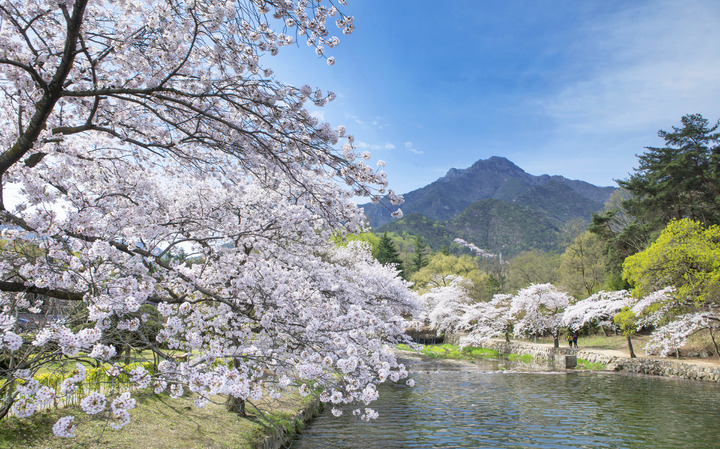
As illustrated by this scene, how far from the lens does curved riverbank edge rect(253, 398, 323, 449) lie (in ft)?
28.2

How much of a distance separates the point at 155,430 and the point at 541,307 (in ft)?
100

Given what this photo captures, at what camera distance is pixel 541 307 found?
31500 mm

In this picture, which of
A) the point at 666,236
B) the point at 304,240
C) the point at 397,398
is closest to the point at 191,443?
the point at 304,240

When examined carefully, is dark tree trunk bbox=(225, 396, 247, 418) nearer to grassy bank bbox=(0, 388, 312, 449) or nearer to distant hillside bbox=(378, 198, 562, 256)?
grassy bank bbox=(0, 388, 312, 449)

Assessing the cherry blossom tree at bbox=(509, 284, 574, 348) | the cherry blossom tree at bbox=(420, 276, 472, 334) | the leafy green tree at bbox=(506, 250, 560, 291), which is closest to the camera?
the cherry blossom tree at bbox=(509, 284, 574, 348)

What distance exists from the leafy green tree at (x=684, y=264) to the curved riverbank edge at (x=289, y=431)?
682 inches

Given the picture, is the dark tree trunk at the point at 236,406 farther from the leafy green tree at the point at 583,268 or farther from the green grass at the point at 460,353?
the leafy green tree at the point at 583,268

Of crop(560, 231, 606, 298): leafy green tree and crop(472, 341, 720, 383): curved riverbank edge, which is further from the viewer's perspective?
crop(560, 231, 606, 298): leafy green tree

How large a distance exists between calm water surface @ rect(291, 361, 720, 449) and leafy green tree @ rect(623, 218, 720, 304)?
4.15 metres

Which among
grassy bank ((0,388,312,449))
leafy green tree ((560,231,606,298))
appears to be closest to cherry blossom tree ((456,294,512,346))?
leafy green tree ((560,231,606,298))

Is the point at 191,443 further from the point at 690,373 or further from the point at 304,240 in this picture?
the point at 690,373

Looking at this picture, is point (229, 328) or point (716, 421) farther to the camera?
point (716, 421)

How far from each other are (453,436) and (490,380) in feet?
33.5

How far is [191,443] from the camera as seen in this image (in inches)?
292
